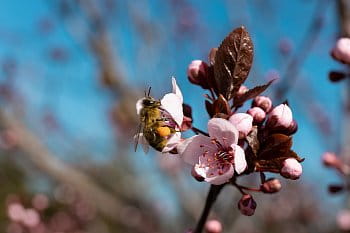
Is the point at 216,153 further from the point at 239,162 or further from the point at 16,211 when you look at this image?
the point at 16,211

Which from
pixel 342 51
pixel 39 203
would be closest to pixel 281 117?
pixel 342 51

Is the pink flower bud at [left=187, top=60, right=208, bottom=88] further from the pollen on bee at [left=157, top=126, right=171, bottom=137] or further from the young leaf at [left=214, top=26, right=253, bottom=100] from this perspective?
the pollen on bee at [left=157, top=126, right=171, bottom=137]

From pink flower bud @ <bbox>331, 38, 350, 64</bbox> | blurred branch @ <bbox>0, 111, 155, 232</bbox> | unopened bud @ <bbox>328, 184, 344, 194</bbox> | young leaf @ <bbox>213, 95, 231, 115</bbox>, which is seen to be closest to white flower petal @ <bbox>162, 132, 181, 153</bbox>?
young leaf @ <bbox>213, 95, 231, 115</bbox>

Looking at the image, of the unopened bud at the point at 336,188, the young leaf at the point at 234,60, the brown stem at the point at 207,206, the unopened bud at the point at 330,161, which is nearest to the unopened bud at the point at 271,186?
the brown stem at the point at 207,206

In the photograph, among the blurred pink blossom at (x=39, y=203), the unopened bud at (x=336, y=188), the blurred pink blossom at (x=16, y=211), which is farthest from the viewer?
the blurred pink blossom at (x=39, y=203)

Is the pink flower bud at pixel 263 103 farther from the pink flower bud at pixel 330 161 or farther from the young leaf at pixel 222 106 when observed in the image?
the pink flower bud at pixel 330 161
